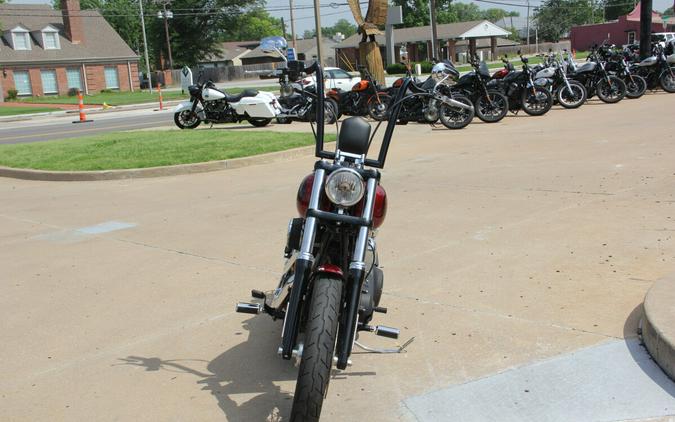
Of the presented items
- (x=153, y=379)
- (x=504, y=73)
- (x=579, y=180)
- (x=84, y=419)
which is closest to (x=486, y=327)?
(x=153, y=379)

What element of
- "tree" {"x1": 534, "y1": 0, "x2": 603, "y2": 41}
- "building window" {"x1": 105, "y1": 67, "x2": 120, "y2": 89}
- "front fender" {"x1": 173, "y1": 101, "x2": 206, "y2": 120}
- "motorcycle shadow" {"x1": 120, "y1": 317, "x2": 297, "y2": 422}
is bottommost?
"motorcycle shadow" {"x1": 120, "y1": 317, "x2": 297, "y2": 422}

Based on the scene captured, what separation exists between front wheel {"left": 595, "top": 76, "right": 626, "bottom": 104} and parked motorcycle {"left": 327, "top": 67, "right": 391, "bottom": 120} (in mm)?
5738

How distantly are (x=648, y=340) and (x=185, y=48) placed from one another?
85.1 meters

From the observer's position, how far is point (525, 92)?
17.1 meters

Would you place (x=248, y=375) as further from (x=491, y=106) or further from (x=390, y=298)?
(x=491, y=106)

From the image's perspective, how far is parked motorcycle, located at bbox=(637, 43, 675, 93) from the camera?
67.1ft

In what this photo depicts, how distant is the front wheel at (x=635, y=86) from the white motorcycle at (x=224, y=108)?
955 cm

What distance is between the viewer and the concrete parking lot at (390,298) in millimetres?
3723

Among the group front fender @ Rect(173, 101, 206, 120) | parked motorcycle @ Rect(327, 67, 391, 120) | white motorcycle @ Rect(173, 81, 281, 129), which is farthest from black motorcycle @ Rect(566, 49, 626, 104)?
front fender @ Rect(173, 101, 206, 120)

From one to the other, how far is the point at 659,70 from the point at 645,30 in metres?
3.06

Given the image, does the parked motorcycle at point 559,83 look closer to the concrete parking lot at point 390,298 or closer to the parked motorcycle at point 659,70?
the parked motorcycle at point 659,70

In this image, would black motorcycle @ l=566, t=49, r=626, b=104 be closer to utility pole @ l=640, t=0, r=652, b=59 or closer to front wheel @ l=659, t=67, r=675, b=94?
front wheel @ l=659, t=67, r=675, b=94

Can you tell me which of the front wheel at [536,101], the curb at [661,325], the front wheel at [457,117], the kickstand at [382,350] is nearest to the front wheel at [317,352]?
the kickstand at [382,350]

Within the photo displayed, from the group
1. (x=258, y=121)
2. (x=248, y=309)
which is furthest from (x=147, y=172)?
(x=248, y=309)
